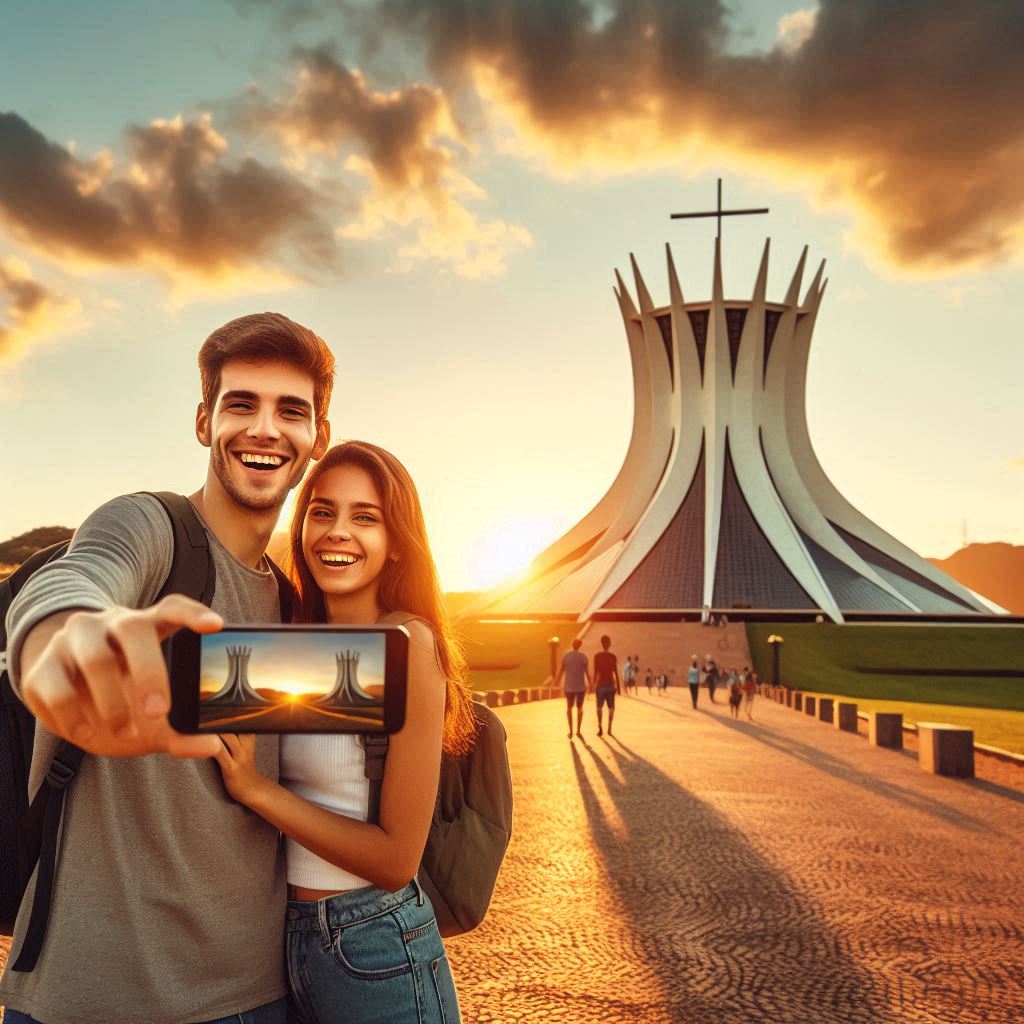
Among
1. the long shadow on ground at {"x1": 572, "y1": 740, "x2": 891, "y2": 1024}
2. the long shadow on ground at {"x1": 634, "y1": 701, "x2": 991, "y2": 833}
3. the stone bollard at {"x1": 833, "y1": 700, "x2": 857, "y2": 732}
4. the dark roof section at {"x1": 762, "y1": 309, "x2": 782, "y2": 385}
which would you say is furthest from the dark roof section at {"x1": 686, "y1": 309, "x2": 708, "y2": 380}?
the long shadow on ground at {"x1": 572, "y1": 740, "x2": 891, "y2": 1024}

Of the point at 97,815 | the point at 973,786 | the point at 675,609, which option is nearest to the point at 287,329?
the point at 97,815

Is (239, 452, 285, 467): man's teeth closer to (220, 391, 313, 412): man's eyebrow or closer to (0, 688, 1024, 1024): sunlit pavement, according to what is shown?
(220, 391, 313, 412): man's eyebrow

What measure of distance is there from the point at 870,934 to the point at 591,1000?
1.53 meters

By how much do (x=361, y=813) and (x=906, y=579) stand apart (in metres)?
47.2

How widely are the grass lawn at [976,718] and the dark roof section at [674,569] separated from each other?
18.9 m

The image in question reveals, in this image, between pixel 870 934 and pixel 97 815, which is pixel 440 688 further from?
pixel 870 934

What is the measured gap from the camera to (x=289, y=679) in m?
1.00

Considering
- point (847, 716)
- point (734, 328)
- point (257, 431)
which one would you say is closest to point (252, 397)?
point (257, 431)

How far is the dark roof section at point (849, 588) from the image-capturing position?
3984 cm

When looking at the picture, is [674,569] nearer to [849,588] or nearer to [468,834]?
[849,588]

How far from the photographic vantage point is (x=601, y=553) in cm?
4709

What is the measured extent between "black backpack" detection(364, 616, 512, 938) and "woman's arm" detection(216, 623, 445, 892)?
0.20 m

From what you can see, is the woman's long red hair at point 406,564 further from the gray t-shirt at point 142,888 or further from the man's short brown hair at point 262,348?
the gray t-shirt at point 142,888

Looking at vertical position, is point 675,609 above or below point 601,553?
below
